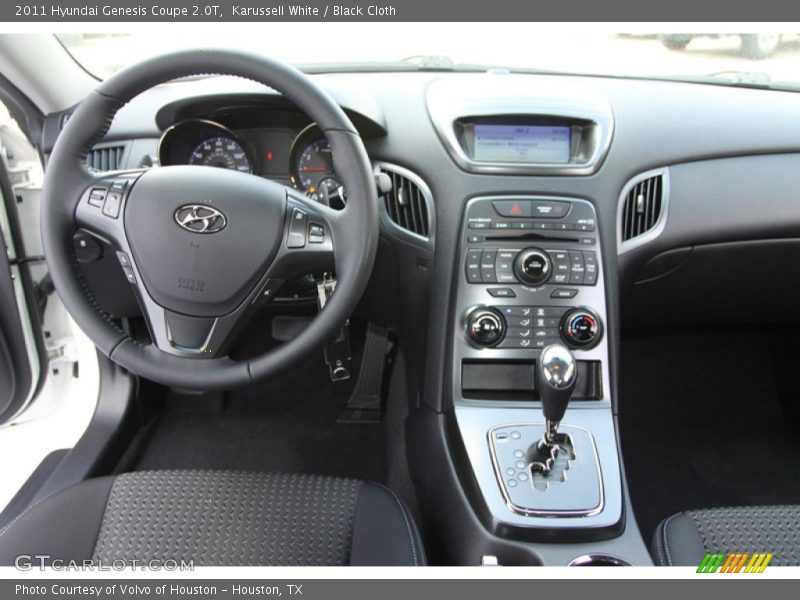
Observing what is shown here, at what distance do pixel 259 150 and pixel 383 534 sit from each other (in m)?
0.86

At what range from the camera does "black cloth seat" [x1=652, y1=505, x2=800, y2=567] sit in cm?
105

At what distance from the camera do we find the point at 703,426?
6.36 feet

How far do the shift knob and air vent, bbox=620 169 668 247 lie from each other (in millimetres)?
419

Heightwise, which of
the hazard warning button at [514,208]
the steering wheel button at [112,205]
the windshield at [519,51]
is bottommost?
the hazard warning button at [514,208]

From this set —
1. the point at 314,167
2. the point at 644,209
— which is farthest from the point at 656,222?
the point at 314,167

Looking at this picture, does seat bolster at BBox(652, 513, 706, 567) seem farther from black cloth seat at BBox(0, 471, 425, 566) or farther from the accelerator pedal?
the accelerator pedal

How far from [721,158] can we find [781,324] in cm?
77

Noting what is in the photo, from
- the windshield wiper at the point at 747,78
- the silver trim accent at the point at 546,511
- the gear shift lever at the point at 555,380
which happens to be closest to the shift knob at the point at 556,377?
the gear shift lever at the point at 555,380

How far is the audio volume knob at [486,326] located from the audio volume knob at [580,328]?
0.13 m

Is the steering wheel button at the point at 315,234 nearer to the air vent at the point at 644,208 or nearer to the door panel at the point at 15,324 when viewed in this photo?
the air vent at the point at 644,208

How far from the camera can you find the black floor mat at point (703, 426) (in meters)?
1.75

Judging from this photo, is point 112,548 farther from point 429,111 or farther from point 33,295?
point 429,111

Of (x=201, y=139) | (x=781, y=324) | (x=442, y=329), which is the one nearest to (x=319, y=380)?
(x=442, y=329)

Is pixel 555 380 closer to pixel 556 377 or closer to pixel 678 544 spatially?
pixel 556 377
